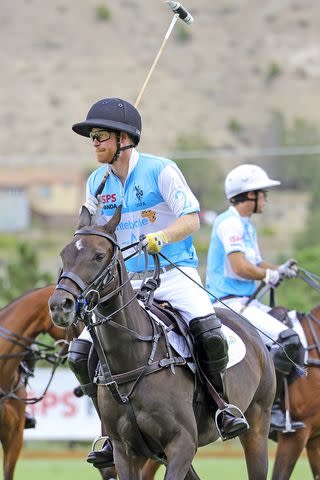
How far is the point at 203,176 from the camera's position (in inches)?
2854


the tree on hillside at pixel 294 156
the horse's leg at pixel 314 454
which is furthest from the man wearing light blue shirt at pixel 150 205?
the tree on hillside at pixel 294 156

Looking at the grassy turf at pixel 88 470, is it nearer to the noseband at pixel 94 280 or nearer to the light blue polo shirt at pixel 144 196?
the light blue polo shirt at pixel 144 196

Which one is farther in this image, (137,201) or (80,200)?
(80,200)

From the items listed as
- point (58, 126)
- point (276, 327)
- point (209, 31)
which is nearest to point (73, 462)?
point (276, 327)

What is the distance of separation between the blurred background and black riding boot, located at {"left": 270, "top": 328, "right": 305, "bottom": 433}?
46.1 meters

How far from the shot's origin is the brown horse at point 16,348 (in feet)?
32.7

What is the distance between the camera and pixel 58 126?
3322 inches

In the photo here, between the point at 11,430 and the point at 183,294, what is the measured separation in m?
3.25

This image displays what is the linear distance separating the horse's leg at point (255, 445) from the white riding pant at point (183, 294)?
1.20 metres

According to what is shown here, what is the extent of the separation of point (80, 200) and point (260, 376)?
6739 cm

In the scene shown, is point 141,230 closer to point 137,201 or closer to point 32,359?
point 137,201

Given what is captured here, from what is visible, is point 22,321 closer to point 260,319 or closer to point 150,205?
point 260,319

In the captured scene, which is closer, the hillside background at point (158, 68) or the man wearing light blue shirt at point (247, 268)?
the man wearing light blue shirt at point (247, 268)

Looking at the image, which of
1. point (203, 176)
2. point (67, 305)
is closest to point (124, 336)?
point (67, 305)
